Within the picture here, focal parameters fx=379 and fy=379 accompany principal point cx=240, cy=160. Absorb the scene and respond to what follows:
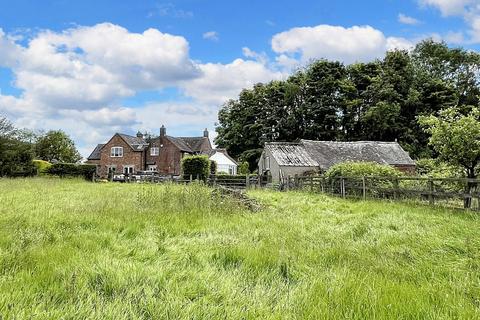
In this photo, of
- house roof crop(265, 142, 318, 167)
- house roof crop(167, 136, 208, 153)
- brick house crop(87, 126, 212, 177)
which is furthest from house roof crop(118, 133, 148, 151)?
house roof crop(265, 142, 318, 167)

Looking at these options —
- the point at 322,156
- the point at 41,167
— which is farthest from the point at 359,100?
the point at 41,167

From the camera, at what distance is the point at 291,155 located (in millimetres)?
40875

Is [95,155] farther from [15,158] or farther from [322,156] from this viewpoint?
[322,156]

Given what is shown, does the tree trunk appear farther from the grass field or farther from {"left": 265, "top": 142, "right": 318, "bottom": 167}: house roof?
{"left": 265, "top": 142, "right": 318, "bottom": 167}: house roof

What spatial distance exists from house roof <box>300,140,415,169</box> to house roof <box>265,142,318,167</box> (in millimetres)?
560

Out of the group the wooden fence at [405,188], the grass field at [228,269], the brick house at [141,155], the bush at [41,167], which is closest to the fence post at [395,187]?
the wooden fence at [405,188]

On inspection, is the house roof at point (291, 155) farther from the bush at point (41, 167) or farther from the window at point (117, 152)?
the window at point (117, 152)

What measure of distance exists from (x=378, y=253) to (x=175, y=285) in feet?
11.5

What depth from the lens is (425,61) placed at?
196 feet

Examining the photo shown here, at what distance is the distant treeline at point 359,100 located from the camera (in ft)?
174

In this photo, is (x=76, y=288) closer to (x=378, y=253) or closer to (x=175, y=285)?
(x=175, y=285)

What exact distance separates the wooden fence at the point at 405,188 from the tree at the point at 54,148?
187 feet

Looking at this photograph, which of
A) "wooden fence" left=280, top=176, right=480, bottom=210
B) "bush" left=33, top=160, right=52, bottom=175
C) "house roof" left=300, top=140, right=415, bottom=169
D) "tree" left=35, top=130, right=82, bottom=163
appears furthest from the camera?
"tree" left=35, top=130, right=82, bottom=163

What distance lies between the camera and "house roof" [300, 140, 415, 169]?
40719 mm
